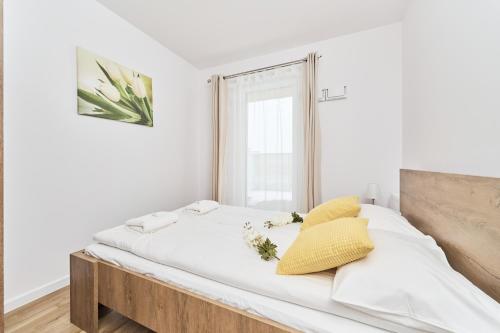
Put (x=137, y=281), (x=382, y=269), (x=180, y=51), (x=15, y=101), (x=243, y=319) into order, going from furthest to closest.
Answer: (x=180, y=51)
(x=15, y=101)
(x=137, y=281)
(x=243, y=319)
(x=382, y=269)

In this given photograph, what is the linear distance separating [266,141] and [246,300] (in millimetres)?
2237

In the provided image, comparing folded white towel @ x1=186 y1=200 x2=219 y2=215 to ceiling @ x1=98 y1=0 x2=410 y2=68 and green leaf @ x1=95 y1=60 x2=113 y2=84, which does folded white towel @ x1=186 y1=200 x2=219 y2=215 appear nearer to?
green leaf @ x1=95 y1=60 x2=113 y2=84

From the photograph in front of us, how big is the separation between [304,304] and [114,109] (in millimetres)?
2393

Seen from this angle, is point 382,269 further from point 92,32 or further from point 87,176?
point 92,32

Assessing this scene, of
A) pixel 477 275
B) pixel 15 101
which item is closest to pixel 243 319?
pixel 477 275

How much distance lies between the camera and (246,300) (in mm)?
910

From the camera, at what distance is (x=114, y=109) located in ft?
6.99

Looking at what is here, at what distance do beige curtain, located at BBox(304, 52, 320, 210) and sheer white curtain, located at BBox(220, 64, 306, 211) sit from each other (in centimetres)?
9

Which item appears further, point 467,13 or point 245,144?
point 245,144

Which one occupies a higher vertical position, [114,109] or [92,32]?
[92,32]

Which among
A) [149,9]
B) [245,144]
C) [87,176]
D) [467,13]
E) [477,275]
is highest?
[149,9]

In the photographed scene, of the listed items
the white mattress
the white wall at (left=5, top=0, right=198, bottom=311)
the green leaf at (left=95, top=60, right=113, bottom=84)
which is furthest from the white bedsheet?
the green leaf at (left=95, top=60, right=113, bottom=84)

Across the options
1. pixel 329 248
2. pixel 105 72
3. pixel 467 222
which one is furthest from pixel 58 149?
pixel 467 222

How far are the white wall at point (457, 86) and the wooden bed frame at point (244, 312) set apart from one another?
112 mm
